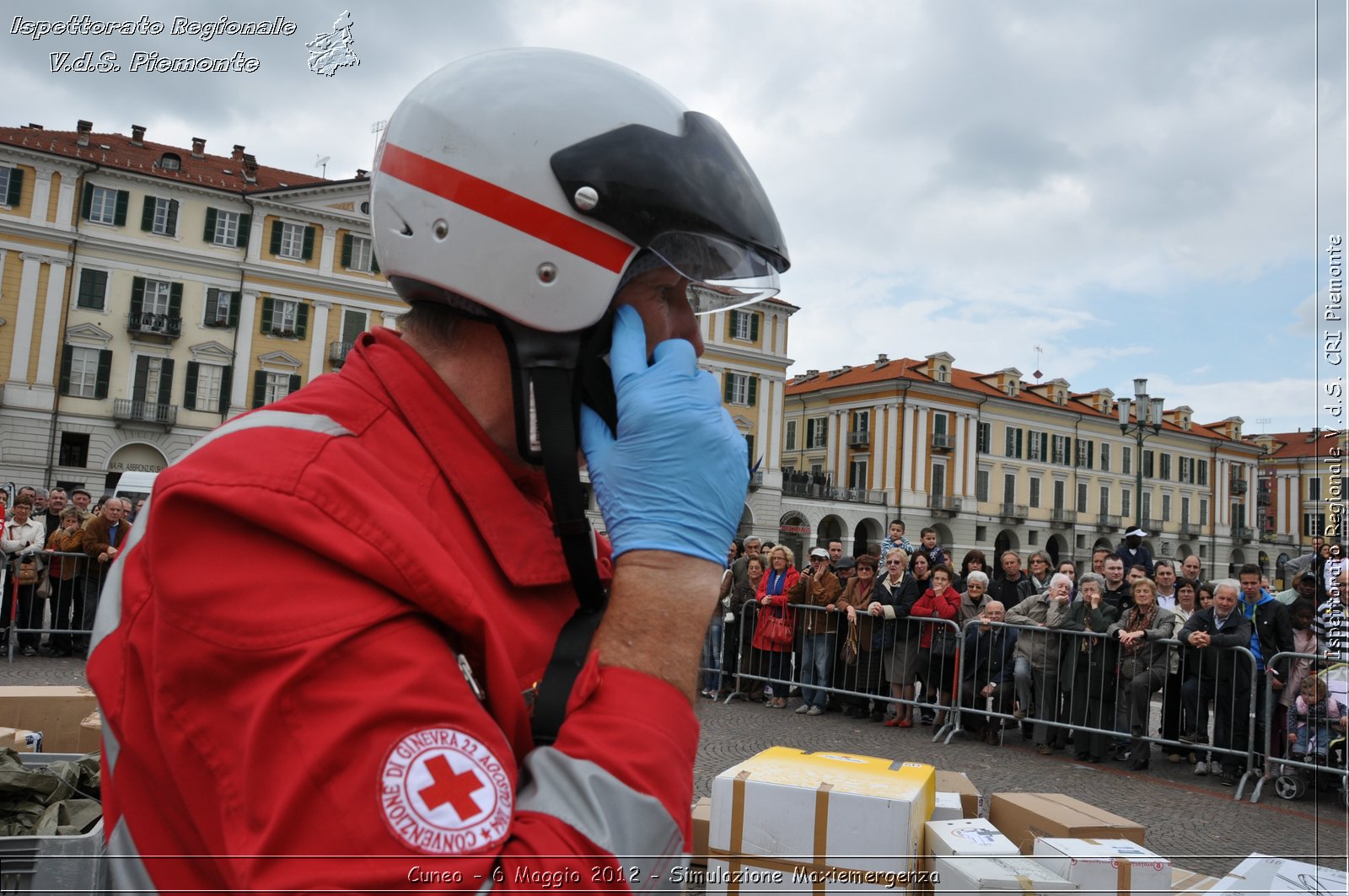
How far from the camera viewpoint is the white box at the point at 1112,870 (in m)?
3.21

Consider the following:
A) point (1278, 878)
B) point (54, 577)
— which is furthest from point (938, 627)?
point (54, 577)

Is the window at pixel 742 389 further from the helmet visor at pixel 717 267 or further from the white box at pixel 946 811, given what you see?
the helmet visor at pixel 717 267

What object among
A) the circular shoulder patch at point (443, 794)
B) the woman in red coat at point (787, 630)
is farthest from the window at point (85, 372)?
the circular shoulder patch at point (443, 794)

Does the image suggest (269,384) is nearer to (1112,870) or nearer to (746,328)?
(746,328)

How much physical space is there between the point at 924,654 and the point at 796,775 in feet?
20.6

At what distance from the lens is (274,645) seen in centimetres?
89

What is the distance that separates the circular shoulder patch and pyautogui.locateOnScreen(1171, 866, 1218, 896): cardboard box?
333cm

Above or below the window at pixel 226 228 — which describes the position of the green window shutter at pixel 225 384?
below

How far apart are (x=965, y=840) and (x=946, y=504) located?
5677cm

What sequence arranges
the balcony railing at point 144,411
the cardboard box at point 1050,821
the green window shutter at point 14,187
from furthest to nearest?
the balcony railing at point 144,411, the green window shutter at point 14,187, the cardboard box at point 1050,821

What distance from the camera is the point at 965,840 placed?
3.35m

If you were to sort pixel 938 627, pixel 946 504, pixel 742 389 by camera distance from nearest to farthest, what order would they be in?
pixel 938 627 < pixel 742 389 < pixel 946 504

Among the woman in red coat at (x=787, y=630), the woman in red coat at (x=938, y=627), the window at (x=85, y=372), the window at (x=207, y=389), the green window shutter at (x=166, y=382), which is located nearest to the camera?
the woman in red coat at (x=938, y=627)

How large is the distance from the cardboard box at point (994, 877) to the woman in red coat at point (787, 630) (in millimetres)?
7217
